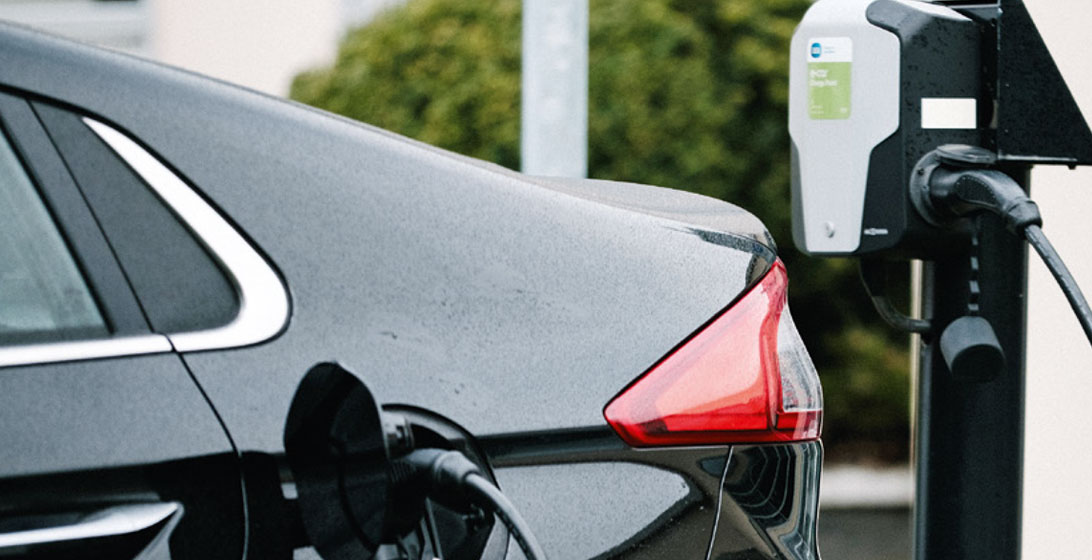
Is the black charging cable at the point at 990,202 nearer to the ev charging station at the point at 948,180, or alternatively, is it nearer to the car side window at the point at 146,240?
the ev charging station at the point at 948,180

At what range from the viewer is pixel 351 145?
188 centimetres

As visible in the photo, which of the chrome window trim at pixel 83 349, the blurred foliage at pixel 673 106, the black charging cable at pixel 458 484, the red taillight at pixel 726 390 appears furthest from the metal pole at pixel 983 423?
the blurred foliage at pixel 673 106

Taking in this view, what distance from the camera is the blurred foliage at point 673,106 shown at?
6.03 m

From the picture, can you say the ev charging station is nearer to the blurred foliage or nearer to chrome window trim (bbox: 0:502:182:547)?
chrome window trim (bbox: 0:502:182:547)

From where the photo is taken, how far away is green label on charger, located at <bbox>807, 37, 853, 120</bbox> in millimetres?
2537

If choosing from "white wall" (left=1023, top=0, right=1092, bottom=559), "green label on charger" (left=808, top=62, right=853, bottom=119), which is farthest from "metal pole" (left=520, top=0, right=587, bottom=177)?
"green label on charger" (left=808, top=62, right=853, bottom=119)

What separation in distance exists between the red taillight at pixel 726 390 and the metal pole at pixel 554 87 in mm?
1907

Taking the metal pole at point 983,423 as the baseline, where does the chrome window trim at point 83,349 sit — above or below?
above

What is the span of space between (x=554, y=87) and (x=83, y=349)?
2.35 m

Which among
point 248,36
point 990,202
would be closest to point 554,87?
point 990,202

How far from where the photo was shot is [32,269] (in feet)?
5.77

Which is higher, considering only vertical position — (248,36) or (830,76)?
(248,36)

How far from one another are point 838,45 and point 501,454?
3.75 ft

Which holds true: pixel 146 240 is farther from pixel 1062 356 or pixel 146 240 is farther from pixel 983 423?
pixel 1062 356
